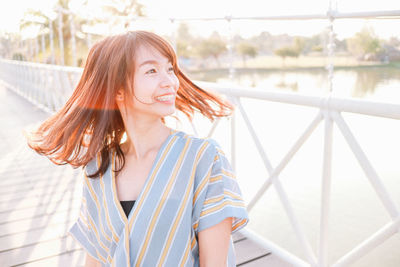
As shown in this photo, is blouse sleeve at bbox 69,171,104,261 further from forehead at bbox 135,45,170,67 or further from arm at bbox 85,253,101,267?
forehead at bbox 135,45,170,67

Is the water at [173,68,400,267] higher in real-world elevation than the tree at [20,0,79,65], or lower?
lower

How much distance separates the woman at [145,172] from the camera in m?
1.05

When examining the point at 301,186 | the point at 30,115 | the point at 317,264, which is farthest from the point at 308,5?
the point at 30,115

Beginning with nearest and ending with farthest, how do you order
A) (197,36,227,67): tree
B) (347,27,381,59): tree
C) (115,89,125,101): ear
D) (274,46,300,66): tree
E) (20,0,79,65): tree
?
(115,89,125,101): ear → (347,27,381,59): tree → (274,46,300,66): tree → (197,36,227,67): tree → (20,0,79,65): tree

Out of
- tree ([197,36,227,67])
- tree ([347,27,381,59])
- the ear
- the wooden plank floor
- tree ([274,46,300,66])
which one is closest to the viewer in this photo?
the ear

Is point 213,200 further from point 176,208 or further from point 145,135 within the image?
point 145,135

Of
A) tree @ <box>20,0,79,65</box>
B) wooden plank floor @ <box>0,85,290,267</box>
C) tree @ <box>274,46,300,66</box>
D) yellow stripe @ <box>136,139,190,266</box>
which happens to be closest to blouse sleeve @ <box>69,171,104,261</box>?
yellow stripe @ <box>136,139,190,266</box>

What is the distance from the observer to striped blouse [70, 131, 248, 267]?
1.05 m

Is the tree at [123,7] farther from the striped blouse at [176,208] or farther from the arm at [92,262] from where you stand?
the striped blouse at [176,208]

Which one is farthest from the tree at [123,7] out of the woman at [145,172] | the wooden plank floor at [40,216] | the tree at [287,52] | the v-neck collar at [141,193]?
the v-neck collar at [141,193]

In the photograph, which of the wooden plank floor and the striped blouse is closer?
the striped blouse

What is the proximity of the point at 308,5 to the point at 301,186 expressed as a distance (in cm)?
224

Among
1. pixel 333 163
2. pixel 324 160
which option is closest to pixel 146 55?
pixel 324 160

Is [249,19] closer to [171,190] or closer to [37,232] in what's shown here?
[171,190]
